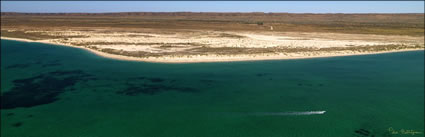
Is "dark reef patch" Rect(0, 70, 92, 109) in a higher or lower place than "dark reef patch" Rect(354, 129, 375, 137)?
higher

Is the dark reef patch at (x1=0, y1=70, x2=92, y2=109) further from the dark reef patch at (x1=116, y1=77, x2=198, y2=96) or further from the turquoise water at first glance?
the dark reef patch at (x1=116, y1=77, x2=198, y2=96)

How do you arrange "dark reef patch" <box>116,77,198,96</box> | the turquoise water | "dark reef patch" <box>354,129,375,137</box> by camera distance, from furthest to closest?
"dark reef patch" <box>116,77,198,96</box> → the turquoise water → "dark reef patch" <box>354,129,375,137</box>

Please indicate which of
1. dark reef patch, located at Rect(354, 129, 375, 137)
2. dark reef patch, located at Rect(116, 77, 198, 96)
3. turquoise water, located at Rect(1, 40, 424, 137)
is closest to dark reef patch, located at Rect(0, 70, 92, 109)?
turquoise water, located at Rect(1, 40, 424, 137)

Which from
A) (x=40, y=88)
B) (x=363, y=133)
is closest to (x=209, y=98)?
(x=363, y=133)

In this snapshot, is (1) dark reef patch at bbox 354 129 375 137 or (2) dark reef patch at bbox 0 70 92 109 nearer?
(1) dark reef patch at bbox 354 129 375 137

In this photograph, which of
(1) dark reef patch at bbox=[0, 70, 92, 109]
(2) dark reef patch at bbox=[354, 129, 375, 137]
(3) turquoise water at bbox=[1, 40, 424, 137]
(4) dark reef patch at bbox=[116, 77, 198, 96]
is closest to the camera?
(2) dark reef patch at bbox=[354, 129, 375, 137]

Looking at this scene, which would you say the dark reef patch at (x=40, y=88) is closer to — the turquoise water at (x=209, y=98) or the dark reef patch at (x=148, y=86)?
the turquoise water at (x=209, y=98)

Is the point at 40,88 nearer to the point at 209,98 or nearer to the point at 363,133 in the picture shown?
the point at 209,98
